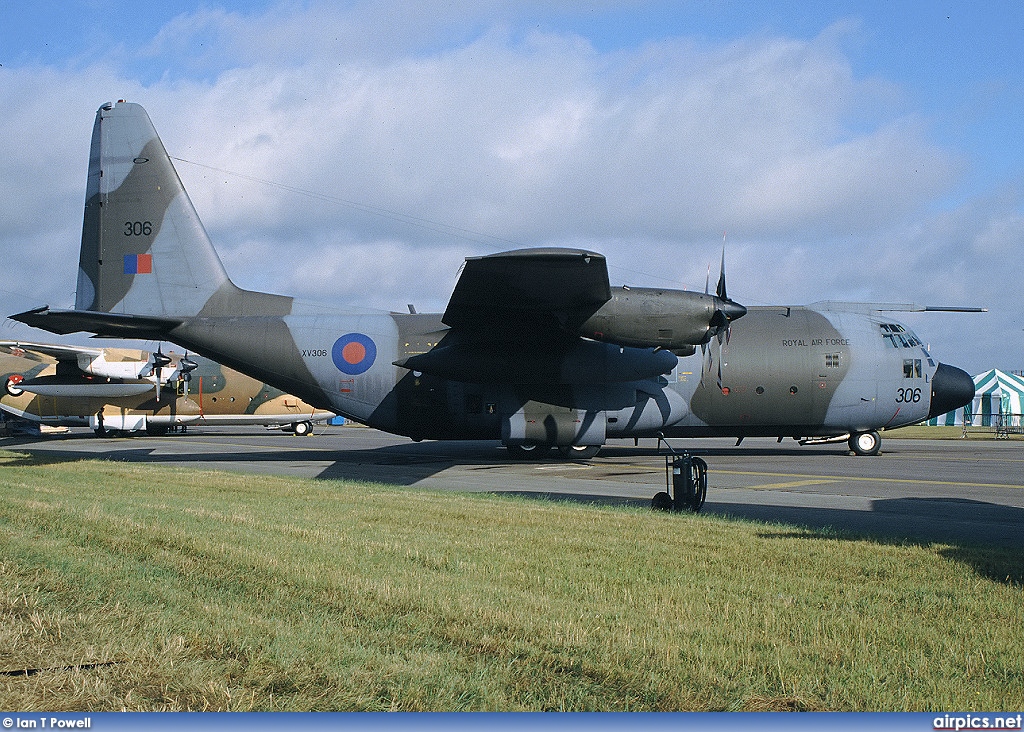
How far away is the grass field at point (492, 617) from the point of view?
4184mm

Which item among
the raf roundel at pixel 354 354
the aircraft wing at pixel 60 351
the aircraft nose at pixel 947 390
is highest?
the aircraft wing at pixel 60 351

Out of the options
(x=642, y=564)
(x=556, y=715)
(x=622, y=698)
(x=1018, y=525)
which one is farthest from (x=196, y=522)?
(x=1018, y=525)

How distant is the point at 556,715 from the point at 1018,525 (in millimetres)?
10595

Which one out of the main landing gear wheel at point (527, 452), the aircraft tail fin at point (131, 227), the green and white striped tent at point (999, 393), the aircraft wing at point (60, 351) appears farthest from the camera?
the green and white striped tent at point (999, 393)

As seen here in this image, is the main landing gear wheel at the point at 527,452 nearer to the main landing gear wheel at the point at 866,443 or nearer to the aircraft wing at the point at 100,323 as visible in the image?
the main landing gear wheel at the point at 866,443

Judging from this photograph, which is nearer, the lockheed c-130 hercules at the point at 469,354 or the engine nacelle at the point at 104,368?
the lockheed c-130 hercules at the point at 469,354

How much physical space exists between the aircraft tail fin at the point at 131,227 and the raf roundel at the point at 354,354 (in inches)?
151

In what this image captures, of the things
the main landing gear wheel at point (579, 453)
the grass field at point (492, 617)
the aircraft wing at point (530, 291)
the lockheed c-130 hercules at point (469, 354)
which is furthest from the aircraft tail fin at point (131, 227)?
the grass field at point (492, 617)

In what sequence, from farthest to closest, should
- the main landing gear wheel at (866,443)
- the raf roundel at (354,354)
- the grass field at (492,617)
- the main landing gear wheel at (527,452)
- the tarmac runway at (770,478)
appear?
the main landing gear wheel at (866,443) → the main landing gear wheel at (527,452) → the raf roundel at (354,354) → the tarmac runway at (770,478) → the grass field at (492,617)

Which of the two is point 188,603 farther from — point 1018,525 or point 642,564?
point 1018,525

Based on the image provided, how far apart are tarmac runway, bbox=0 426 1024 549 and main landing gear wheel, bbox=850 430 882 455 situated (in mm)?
522

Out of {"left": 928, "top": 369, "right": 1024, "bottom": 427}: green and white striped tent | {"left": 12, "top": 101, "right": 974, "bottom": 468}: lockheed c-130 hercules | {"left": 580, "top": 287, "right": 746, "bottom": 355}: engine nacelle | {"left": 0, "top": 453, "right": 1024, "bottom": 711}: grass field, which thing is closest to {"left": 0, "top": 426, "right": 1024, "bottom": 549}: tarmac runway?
{"left": 12, "top": 101, "right": 974, "bottom": 468}: lockheed c-130 hercules

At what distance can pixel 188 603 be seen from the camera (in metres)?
5.80

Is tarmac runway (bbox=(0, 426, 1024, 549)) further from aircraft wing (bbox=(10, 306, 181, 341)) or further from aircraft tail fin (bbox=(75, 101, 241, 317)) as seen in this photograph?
aircraft tail fin (bbox=(75, 101, 241, 317))
